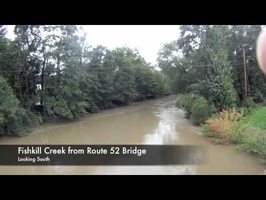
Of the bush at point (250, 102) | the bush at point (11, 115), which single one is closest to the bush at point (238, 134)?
the bush at point (250, 102)

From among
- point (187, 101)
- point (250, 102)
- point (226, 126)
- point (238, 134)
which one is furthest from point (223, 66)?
point (187, 101)

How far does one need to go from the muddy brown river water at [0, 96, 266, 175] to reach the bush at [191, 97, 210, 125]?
16 centimetres

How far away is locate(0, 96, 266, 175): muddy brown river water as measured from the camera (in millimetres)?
2322

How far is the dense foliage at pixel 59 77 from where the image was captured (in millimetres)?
4066

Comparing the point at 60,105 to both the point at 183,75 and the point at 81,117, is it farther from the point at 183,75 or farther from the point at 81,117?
the point at 183,75

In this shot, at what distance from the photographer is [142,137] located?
11.7 feet

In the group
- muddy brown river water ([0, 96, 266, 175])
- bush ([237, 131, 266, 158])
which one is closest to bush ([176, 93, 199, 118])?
muddy brown river water ([0, 96, 266, 175])

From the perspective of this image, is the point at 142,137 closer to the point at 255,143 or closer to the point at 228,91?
the point at 228,91

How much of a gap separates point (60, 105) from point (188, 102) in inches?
84.2
